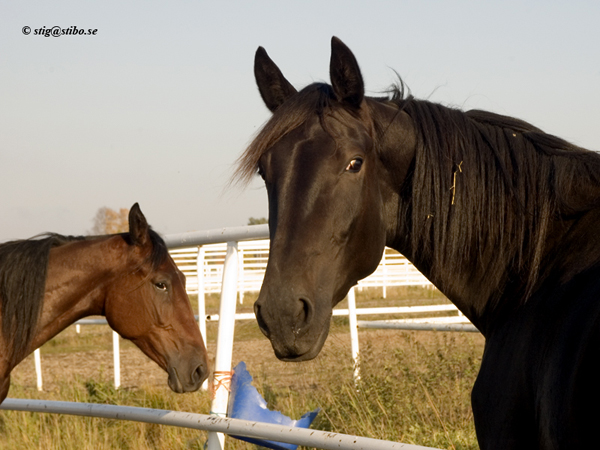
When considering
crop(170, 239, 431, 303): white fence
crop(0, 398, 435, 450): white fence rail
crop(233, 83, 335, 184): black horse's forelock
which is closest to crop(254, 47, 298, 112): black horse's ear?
crop(233, 83, 335, 184): black horse's forelock

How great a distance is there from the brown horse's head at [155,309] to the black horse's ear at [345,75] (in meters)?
2.70

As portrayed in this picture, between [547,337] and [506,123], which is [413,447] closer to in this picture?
[547,337]

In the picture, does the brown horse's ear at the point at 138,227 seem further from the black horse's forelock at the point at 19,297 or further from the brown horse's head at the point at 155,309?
the black horse's forelock at the point at 19,297

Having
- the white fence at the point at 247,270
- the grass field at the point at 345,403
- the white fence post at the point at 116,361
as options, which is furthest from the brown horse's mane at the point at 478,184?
the white fence post at the point at 116,361

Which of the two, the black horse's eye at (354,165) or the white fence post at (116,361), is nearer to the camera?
the black horse's eye at (354,165)

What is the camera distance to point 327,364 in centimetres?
500

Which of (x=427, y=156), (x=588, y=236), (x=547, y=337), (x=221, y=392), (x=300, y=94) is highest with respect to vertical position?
(x=300, y=94)

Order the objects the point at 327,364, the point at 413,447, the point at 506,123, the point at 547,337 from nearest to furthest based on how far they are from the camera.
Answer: the point at 547,337 → the point at 413,447 → the point at 506,123 → the point at 327,364

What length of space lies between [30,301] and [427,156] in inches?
117

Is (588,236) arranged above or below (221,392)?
above

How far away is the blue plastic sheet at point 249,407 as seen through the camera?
316cm

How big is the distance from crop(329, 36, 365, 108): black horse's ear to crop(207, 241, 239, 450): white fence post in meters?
1.46

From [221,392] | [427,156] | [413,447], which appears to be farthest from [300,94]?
[221,392]

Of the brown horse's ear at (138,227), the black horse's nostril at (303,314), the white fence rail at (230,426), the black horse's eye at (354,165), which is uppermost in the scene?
the black horse's eye at (354,165)
